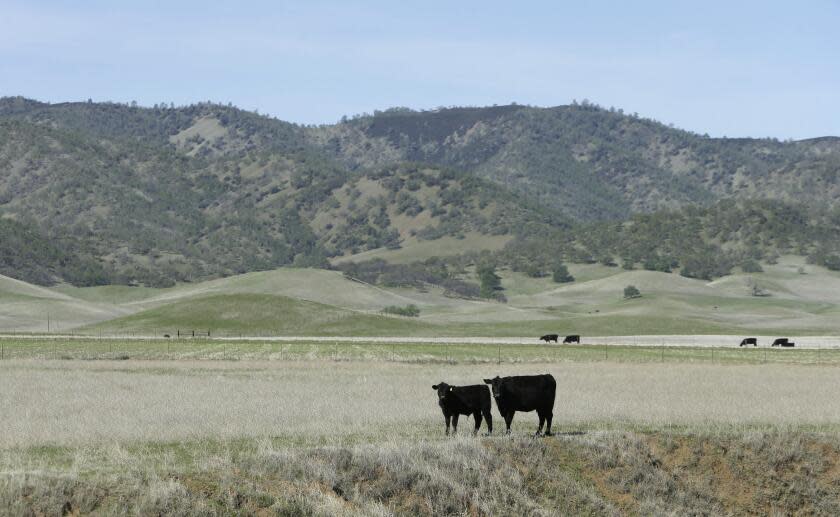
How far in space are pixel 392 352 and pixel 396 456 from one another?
180ft

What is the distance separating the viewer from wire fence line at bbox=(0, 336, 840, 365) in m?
76.2

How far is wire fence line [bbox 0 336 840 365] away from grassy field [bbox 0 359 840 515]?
31.5m

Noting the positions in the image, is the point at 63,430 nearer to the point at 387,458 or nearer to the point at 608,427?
the point at 387,458

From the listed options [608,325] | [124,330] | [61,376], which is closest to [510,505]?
[61,376]

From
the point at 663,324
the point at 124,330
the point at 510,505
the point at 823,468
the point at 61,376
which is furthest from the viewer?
the point at 663,324

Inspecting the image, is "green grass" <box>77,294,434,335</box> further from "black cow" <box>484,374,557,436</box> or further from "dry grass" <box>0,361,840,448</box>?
"black cow" <box>484,374,557,436</box>

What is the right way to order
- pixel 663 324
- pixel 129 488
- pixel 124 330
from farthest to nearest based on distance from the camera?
pixel 663 324
pixel 124 330
pixel 129 488

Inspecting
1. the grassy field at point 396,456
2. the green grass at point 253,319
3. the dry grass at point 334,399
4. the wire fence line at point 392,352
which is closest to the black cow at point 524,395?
the grassy field at point 396,456

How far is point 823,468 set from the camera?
2988 centimetres

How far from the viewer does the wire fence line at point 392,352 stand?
76.2m

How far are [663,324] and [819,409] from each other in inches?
4526

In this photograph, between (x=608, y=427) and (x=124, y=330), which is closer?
(x=608, y=427)

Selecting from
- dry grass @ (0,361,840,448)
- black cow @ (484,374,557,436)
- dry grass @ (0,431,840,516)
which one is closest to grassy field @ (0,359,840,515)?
dry grass @ (0,431,840,516)

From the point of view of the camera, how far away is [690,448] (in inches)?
1165
